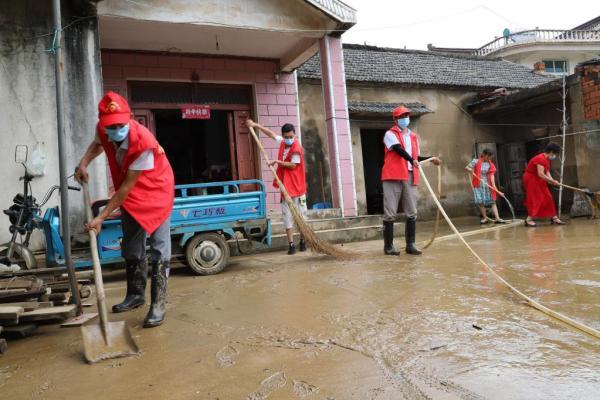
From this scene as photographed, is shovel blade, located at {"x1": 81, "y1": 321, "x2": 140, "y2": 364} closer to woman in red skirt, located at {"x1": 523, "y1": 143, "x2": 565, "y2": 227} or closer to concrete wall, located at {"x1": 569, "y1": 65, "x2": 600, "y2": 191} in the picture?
woman in red skirt, located at {"x1": 523, "y1": 143, "x2": 565, "y2": 227}

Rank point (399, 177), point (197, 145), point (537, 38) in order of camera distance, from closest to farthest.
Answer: point (399, 177) → point (197, 145) → point (537, 38)

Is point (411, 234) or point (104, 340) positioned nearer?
point (104, 340)

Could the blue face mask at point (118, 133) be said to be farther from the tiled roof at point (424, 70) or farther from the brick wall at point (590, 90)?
the brick wall at point (590, 90)

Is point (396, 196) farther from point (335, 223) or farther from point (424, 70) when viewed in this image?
point (424, 70)

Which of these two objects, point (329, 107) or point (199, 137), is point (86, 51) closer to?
point (329, 107)

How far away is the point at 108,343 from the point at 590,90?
1086cm

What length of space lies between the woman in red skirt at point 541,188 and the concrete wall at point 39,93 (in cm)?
742

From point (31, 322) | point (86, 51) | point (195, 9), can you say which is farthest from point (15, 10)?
point (31, 322)

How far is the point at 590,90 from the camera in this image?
979 cm

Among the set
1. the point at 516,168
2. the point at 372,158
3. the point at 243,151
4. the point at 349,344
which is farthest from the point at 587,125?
the point at 349,344

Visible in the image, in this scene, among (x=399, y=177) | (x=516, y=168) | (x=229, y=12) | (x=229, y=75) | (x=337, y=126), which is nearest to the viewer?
(x=399, y=177)

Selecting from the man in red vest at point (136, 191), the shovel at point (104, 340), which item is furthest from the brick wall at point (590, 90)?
the shovel at point (104, 340)

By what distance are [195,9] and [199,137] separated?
463 centimetres

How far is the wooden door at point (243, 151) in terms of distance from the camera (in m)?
8.84
